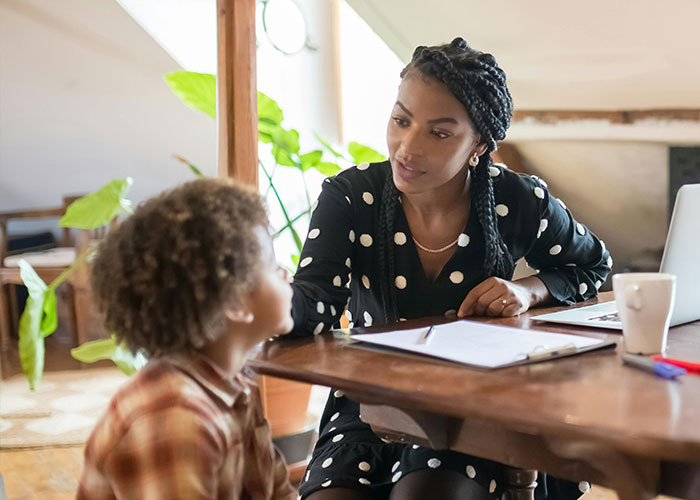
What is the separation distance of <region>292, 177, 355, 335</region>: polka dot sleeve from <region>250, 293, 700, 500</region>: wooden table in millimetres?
115

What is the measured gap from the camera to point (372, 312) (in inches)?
55.4

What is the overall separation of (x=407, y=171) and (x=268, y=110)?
108cm

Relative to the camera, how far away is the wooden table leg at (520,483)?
115 centimetres

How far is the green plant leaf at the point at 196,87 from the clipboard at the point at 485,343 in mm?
1308

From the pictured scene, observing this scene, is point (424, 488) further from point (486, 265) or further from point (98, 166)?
point (98, 166)

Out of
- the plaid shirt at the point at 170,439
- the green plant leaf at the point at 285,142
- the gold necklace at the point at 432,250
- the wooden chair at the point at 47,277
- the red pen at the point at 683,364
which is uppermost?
the green plant leaf at the point at 285,142

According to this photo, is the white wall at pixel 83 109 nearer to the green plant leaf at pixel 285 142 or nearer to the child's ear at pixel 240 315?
the green plant leaf at pixel 285 142

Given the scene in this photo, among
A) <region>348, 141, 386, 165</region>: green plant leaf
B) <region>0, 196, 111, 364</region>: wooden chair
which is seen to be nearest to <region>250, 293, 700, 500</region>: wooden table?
<region>348, 141, 386, 165</region>: green plant leaf

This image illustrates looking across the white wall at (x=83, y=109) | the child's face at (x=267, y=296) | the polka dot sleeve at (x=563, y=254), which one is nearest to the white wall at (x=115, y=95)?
the white wall at (x=83, y=109)

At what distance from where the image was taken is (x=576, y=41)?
2.38 m

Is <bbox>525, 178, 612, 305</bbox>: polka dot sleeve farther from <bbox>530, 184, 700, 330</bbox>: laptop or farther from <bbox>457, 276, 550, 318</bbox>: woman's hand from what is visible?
<bbox>530, 184, 700, 330</bbox>: laptop

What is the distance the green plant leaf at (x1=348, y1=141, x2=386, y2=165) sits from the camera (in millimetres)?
2475

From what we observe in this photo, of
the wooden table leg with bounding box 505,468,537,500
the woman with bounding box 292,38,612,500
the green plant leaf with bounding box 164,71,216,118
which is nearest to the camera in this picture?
the wooden table leg with bounding box 505,468,537,500

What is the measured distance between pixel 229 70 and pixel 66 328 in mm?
2938
